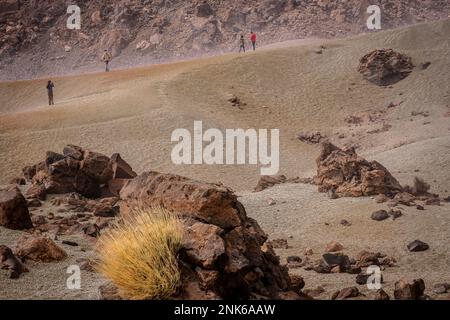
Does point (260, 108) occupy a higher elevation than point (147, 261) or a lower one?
higher

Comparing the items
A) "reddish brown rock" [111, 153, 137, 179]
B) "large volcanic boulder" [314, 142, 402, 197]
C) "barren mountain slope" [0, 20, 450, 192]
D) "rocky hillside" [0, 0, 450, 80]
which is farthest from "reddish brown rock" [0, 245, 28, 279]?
"rocky hillside" [0, 0, 450, 80]

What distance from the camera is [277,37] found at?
210 feet

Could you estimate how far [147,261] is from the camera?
6.48 metres

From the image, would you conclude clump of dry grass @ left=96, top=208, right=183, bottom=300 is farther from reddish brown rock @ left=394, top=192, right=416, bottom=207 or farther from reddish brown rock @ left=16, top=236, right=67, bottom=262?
reddish brown rock @ left=394, top=192, right=416, bottom=207

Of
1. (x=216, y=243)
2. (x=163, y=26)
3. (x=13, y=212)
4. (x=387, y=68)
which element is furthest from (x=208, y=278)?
(x=163, y=26)

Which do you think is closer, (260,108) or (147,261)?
(147,261)

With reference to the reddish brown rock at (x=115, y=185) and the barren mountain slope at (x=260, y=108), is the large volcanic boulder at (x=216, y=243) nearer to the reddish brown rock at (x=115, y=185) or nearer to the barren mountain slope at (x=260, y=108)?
the reddish brown rock at (x=115, y=185)

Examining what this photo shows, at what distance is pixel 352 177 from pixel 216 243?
989 centimetres

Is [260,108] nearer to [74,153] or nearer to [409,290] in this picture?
[74,153]

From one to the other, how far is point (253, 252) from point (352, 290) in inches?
68.9

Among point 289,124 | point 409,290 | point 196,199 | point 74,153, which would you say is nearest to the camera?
point 196,199

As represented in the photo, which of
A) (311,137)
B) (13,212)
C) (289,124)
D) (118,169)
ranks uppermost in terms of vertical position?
(289,124)
